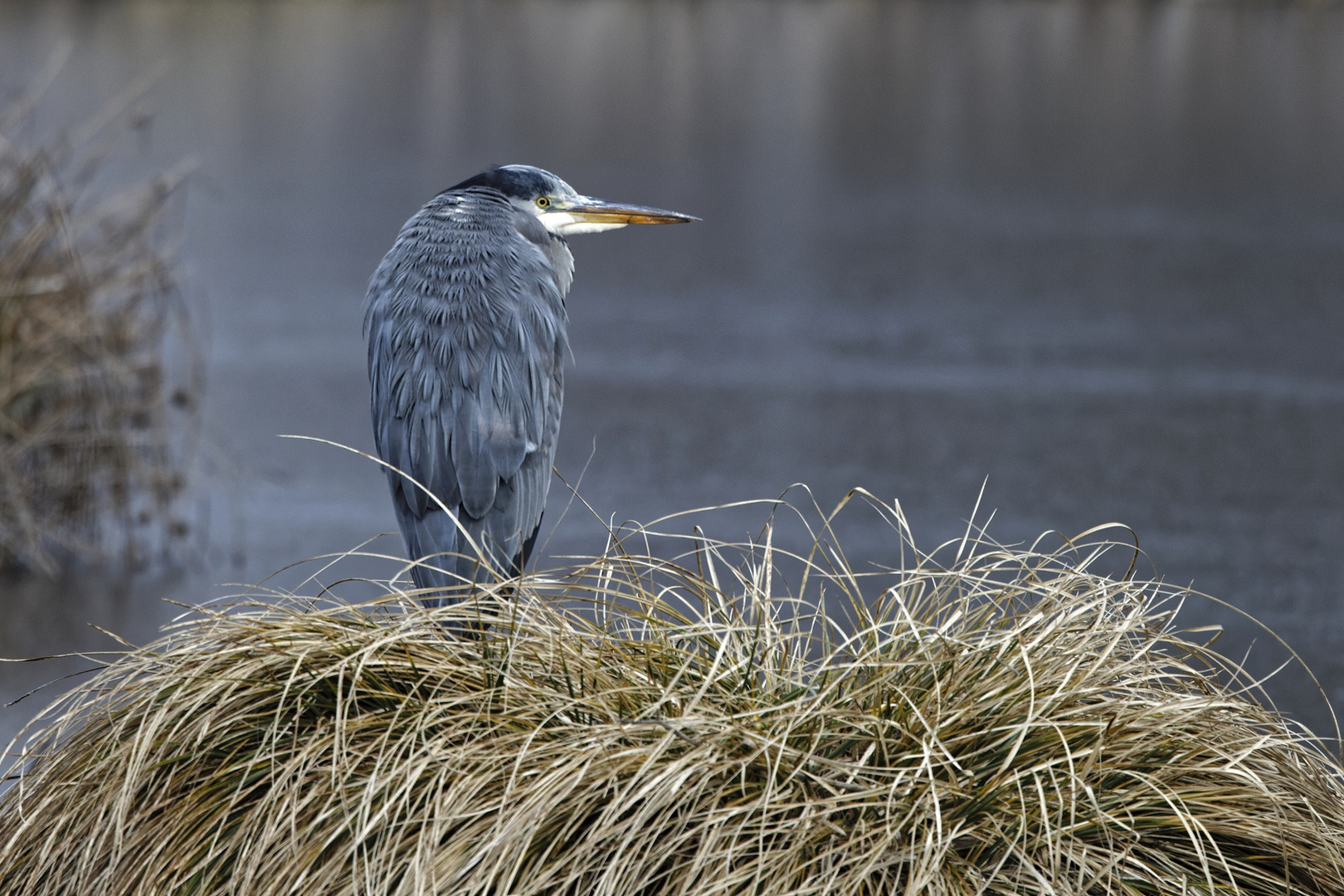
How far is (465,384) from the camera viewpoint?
108 inches

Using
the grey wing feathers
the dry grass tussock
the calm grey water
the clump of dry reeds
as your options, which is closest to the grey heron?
the grey wing feathers

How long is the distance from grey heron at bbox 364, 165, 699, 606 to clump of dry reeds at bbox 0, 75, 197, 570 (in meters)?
1.56

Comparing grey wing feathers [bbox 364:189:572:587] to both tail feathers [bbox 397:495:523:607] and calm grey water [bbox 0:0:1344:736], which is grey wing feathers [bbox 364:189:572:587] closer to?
tail feathers [bbox 397:495:523:607]

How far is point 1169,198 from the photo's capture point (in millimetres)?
11594

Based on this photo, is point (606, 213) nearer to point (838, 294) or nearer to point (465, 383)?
point (465, 383)

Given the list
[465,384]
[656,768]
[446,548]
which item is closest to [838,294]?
[465,384]

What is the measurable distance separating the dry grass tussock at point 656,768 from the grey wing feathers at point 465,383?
53 centimetres

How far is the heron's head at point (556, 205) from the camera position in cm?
319

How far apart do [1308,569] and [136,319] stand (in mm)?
3886

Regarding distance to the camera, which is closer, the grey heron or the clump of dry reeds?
the grey heron

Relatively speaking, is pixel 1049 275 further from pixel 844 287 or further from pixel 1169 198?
pixel 1169 198

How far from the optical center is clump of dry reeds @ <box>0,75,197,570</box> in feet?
13.1

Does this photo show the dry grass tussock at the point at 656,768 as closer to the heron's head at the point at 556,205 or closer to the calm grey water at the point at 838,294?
the calm grey water at the point at 838,294

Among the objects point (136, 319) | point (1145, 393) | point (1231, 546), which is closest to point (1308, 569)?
point (1231, 546)
